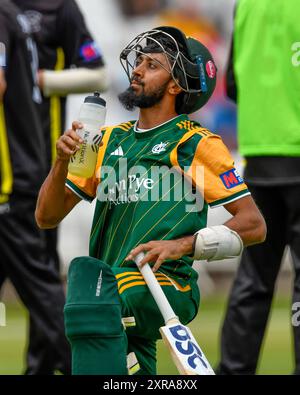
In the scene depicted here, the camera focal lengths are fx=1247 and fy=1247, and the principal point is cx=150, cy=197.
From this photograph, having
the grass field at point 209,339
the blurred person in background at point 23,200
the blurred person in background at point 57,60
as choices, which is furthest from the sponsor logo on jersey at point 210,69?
the grass field at point 209,339

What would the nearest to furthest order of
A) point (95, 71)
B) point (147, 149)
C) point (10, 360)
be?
point (147, 149)
point (95, 71)
point (10, 360)

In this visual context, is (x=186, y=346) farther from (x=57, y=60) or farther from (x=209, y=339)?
(x=209, y=339)

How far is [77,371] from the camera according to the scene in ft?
14.5

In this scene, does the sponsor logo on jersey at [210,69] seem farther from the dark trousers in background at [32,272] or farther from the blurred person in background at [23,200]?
the dark trousers in background at [32,272]

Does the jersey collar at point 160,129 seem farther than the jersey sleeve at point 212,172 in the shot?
Yes

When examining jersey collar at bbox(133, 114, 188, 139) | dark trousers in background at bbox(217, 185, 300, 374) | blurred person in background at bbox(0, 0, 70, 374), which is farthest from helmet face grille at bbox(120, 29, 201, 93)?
blurred person in background at bbox(0, 0, 70, 374)

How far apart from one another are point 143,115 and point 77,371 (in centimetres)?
108

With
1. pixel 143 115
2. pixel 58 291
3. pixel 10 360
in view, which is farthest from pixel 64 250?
pixel 143 115

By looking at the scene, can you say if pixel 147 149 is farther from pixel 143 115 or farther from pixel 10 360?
pixel 10 360

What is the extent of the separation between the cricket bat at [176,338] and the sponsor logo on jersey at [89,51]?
3037 mm

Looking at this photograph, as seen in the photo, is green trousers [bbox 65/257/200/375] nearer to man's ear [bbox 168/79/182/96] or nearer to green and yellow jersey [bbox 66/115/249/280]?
green and yellow jersey [bbox 66/115/249/280]

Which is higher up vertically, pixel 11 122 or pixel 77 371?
pixel 11 122

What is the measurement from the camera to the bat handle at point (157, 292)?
4.41 meters

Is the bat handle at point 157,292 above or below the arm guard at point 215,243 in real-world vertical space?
below
